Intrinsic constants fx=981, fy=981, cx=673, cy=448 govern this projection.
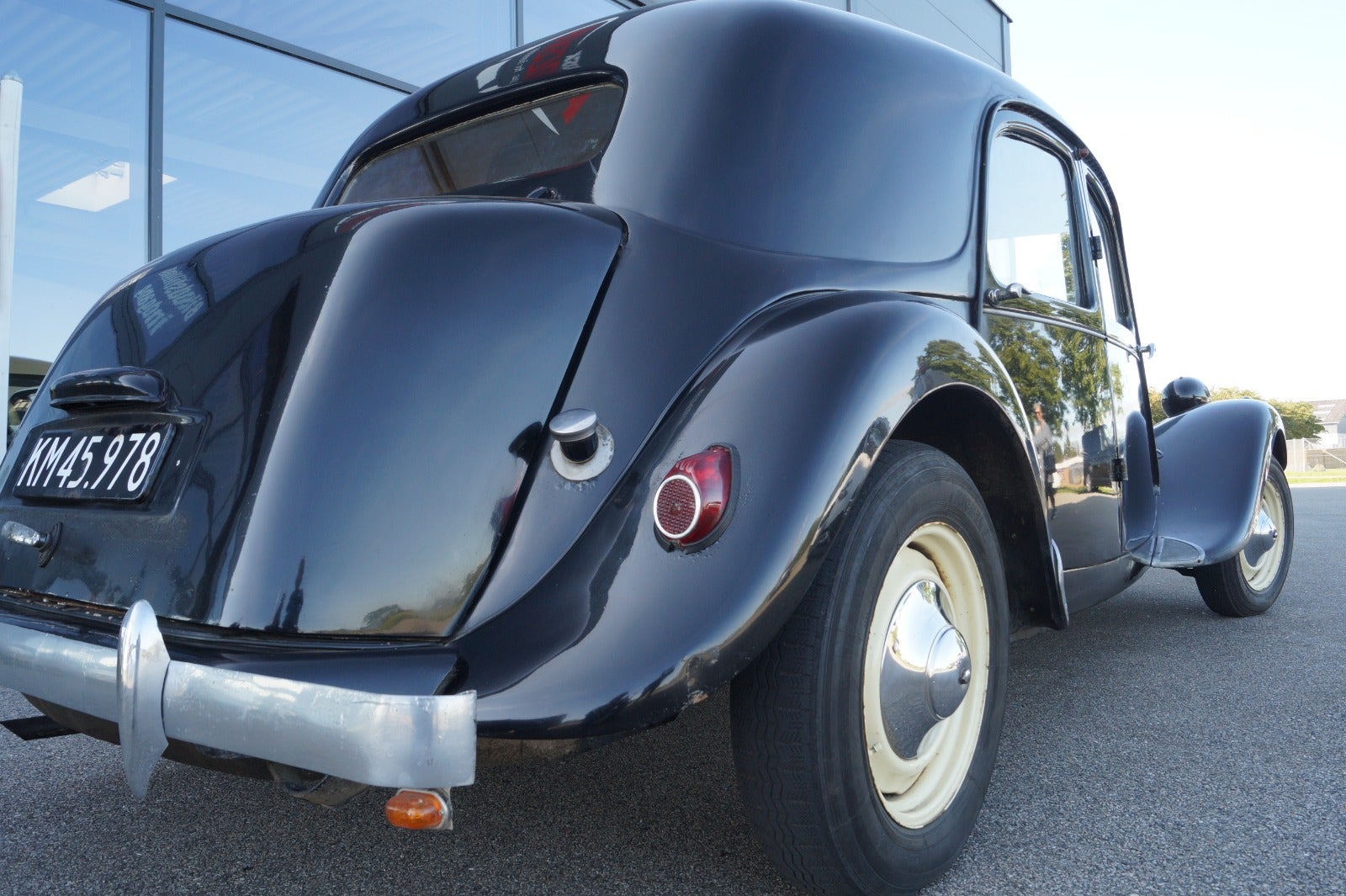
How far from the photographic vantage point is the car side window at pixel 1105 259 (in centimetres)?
326

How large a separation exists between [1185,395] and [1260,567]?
33.6 inches

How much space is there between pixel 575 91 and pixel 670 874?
1.63 m

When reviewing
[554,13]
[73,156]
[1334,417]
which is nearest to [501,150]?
[73,156]

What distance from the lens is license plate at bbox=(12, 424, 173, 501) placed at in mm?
1605

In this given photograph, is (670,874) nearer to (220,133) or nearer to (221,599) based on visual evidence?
(221,599)

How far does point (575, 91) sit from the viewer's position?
7.20 ft

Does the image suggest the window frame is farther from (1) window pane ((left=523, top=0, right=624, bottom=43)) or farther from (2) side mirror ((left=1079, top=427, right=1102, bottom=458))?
(1) window pane ((left=523, top=0, right=624, bottom=43))

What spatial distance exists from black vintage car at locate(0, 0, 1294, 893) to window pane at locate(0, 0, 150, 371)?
14.6ft

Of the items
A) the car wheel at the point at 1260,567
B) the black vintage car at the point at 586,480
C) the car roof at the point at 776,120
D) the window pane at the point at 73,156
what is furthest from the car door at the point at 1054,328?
the window pane at the point at 73,156

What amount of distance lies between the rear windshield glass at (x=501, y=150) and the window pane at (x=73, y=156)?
156 inches

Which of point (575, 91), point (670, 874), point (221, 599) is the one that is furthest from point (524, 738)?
point (575, 91)

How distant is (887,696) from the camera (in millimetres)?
1652

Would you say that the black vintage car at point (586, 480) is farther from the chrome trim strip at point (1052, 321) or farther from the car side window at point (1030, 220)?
the car side window at point (1030, 220)

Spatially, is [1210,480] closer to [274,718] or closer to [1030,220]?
[1030,220]
